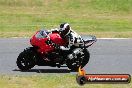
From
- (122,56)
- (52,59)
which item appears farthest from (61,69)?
(122,56)

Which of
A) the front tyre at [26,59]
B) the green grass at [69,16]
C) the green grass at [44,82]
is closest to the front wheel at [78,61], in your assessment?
the green grass at [44,82]

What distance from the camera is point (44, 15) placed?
103ft

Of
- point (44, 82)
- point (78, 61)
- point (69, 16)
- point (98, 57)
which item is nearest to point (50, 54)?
point (78, 61)

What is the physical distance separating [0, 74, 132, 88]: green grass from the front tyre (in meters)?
0.79

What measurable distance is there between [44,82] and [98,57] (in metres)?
4.83

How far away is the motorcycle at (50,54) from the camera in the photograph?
1511cm

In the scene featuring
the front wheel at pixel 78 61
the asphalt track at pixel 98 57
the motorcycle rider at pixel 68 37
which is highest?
the motorcycle rider at pixel 68 37

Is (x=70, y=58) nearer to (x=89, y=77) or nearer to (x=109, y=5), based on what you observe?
(x=89, y=77)

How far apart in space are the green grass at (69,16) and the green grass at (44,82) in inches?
364

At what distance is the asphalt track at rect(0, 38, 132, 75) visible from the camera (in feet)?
51.4

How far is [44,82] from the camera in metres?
13.4

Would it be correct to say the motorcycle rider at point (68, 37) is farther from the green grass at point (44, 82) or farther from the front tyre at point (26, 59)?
the green grass at point (44, 82)

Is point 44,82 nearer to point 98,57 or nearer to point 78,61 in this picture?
point 78,61

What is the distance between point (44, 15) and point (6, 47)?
470 inches
